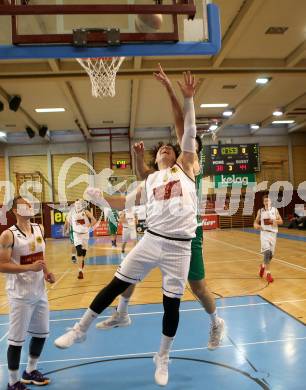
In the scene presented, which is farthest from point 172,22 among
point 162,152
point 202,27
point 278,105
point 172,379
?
point 278,105

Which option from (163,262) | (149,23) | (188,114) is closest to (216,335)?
(163,262)

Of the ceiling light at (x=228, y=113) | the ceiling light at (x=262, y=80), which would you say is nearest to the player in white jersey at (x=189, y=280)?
the ceiling light at (x=262, y=80)

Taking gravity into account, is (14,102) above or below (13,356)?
above

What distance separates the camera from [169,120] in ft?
69.3

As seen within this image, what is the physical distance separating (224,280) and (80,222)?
3884 mm

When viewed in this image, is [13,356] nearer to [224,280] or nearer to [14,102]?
[224,280]

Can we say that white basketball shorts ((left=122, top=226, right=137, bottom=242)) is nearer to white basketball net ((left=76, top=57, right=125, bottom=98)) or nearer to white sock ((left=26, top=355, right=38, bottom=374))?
white basketball net ((left=76, top=57, right=125, bottom=98))

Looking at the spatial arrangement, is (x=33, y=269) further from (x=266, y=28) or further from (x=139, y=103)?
(x=139, y=103)

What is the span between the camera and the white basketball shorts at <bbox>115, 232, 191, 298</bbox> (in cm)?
354

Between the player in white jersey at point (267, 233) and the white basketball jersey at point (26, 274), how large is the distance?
587 centimetres

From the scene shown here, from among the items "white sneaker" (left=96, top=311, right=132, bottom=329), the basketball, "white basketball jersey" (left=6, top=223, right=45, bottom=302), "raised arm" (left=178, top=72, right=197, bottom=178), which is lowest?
"white sneaker" (left=96, top=311, right=132, bottom=329)

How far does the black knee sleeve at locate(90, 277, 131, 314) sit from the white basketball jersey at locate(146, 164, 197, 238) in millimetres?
544

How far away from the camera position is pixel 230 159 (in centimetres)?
2220

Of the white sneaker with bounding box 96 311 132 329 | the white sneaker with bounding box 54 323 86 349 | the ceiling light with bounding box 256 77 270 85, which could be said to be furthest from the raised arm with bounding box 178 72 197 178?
the ceiling light with bounding box 256 77 270 85
